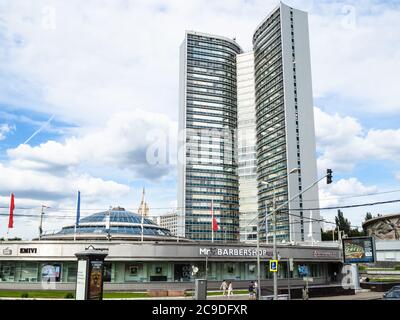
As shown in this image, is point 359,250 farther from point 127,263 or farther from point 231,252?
point 127,263

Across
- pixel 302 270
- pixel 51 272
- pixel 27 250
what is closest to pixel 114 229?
pixel 51 272

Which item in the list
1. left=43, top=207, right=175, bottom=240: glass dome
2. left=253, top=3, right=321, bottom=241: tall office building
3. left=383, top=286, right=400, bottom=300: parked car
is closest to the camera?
left=383, top=286, right=400, bottom=300: parked car

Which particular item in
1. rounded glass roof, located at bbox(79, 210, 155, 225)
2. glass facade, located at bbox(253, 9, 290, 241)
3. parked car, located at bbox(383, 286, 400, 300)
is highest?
glass facade, located at bbox(253, 9, 290, 241)

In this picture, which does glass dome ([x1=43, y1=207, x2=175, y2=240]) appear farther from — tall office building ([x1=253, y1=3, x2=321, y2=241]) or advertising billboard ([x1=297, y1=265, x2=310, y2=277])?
tall office building ([x1=253, y1=3, x2=321, y2=241])

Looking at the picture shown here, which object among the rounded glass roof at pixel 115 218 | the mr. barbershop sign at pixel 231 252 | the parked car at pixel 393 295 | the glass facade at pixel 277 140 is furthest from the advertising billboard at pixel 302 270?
the glass facade at pixel 277 140

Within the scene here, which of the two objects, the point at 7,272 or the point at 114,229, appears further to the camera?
the point at 114,229

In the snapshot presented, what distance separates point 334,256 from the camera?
79875 millimetres

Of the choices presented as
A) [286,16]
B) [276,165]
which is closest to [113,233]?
[276,165]

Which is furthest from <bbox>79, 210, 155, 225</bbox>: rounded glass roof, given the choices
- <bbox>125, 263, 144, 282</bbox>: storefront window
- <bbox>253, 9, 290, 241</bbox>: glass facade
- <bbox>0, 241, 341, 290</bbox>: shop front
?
<bbox>253, 9, 290, 241</bbox>: glass facade

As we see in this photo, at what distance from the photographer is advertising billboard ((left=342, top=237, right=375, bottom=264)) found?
48719 mm

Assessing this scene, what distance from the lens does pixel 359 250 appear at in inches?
1957
